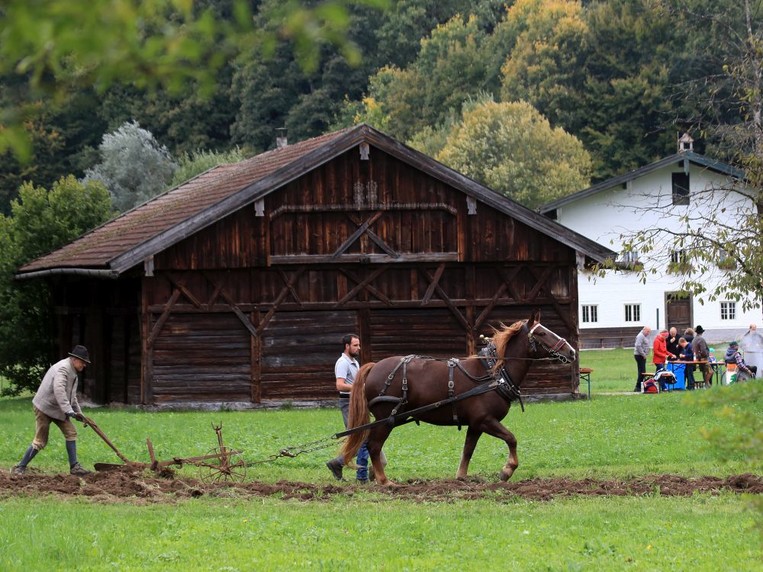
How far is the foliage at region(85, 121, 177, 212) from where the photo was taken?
235 ft

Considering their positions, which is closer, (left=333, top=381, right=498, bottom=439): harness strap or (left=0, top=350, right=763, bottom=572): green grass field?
(left=0, top=350, right=763, bottom=572): green grass field

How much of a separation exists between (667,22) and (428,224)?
46807 mm

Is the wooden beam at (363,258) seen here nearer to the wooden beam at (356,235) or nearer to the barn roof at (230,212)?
the wooden beam at (356,235)

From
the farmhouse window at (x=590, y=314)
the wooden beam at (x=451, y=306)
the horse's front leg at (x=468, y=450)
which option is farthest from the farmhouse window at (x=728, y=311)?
the horse's front leg at (x=468, y=450)

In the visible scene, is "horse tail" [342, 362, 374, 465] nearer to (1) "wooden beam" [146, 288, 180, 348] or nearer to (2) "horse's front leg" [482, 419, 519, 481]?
(2) "horse's front leg" [482, 419, 519, 481]

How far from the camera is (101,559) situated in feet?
36.6

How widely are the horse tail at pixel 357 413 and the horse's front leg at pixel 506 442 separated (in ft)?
4.97

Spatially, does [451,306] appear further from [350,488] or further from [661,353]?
[350,488]

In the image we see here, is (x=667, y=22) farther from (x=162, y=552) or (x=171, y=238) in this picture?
(x=162, y=552)

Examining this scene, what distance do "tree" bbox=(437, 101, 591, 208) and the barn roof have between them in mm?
37101

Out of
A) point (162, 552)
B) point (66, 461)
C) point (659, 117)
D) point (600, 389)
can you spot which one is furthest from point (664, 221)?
point (162, 552)

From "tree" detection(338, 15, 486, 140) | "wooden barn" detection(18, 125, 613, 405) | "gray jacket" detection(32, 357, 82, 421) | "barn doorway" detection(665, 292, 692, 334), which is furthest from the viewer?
"tree" detection(338, 15, 486, 140)

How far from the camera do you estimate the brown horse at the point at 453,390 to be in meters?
16.3

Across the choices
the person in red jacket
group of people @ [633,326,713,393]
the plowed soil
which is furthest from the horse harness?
the person in red jacket
